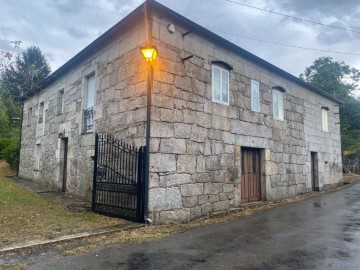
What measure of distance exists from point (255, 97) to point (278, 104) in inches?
69.8

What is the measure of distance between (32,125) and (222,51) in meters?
10.8

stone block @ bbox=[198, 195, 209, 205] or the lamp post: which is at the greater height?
the lamp post

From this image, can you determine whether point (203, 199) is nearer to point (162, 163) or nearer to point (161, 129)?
point (162, 163)

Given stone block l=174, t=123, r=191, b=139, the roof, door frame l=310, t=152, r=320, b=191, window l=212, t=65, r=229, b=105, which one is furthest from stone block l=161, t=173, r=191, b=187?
door frame l=310, t=152, r=320, b=191

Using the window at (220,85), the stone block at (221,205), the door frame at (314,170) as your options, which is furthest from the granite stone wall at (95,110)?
the door frame at (314,170)

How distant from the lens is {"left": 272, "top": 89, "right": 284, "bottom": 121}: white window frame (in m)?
11.1

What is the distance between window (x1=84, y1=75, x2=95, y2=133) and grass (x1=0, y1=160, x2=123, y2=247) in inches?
101

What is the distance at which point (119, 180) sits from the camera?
7098mm

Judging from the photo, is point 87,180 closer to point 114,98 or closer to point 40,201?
point 40,201

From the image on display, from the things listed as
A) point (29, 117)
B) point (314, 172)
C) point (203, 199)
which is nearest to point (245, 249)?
point (203, 199)

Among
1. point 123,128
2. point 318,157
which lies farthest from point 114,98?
point 318,157

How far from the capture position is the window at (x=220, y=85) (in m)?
8.48

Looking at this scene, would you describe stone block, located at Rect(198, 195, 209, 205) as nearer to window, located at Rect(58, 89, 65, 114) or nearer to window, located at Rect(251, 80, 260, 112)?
window, located at Rect(251, 80, 260, 112)

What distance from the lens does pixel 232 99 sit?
9.00 meters
